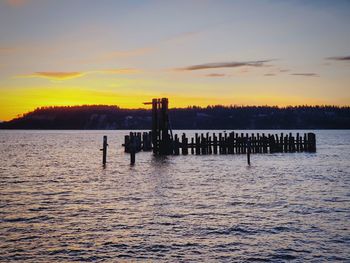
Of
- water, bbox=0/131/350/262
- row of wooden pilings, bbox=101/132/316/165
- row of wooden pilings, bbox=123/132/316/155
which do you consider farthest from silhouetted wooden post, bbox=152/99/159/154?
water, bbox=0/131/350/262

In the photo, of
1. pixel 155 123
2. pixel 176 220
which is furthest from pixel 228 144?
pixel 176 220

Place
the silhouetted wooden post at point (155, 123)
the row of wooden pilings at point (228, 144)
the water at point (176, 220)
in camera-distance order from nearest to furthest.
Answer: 1. the water at point (176, 220)
2. the silhouetted wooden post at point (155, 123)
3. the row of wooden pilings at point (228, 144)

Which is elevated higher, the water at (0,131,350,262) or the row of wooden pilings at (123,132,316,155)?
the row of wooden pilings at (123,132,316,155)

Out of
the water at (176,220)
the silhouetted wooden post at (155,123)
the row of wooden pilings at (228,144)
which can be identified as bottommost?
the water at (176,220)

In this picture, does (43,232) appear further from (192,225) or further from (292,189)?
(292,189)

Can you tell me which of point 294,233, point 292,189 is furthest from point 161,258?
point 292,189

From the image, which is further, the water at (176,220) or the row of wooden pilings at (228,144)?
the row of wooden pilings at (228,144)

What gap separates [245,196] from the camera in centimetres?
1845

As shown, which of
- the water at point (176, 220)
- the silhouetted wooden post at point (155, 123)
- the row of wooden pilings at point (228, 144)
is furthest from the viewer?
the row of wooden pilings at point (228, 144)

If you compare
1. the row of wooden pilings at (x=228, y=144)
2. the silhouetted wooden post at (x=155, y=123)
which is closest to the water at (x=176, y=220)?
the silhouetted wooden post at (x=155, y=123)

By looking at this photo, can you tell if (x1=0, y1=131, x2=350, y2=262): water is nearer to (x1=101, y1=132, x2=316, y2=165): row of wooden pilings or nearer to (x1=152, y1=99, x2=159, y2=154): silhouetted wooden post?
(x1=152, y1=99, x2=159, y2=154): silhouetted wooden post

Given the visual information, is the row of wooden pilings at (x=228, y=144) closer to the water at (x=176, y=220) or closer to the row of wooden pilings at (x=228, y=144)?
the row of wooden pilings at (x=228, y=144)

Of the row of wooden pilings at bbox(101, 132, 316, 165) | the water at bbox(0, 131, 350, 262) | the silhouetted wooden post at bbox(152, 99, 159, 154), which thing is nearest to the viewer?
the water at bbox(0, 131, 350, 262)

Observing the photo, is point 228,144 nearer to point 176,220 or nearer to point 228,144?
point 228,144
